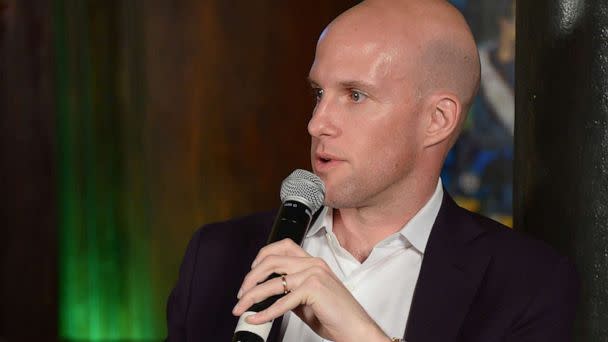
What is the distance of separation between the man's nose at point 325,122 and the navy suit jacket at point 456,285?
1.22ft

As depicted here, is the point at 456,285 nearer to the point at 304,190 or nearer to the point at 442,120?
the point at 442,120

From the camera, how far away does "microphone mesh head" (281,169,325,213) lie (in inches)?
65.2

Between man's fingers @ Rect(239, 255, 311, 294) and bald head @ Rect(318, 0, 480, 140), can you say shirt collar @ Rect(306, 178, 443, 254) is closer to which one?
bald head @ Rect(318, 0, 480, 140)

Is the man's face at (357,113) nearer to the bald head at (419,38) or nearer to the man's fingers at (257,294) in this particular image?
the bald head at (419,38)

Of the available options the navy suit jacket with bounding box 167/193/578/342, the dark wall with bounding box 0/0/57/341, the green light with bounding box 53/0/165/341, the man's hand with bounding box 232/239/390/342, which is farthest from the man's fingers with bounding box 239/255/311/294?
the dark wall with bounding box 0/0/57/341

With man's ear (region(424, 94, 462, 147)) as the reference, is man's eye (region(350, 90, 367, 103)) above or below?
above

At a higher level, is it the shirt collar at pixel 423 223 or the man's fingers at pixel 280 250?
the man's fingers at pixel 280 250

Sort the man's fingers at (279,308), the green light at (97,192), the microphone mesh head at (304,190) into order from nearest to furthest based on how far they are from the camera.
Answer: the man's fingers at (279,308) < the microphone mesh head at (304,190) < the green light at (97,192)

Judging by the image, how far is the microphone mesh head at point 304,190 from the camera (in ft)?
5.44

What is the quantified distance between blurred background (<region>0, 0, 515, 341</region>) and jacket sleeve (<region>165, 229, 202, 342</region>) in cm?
308

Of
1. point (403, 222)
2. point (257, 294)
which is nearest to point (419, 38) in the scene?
point (403, 222)

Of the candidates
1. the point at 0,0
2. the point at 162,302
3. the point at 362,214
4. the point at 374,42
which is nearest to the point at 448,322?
the point at 362,214

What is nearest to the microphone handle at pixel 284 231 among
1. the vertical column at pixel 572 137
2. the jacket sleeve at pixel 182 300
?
the jacket sleeve at pixel 182 300

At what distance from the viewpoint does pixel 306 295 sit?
1590 mm
